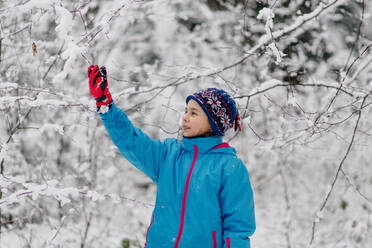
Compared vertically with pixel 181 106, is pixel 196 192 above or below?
below

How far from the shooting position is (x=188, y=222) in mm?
1879

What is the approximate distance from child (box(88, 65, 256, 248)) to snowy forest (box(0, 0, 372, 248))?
0.18m

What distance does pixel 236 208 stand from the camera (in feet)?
6.12

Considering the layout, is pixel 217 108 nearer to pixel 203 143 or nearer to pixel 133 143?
pixel 203 143

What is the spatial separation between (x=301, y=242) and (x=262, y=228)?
1041 mm

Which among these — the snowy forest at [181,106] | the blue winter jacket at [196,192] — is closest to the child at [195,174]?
the blue winter jacket at [196,192]

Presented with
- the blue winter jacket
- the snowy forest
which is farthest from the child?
the snowy forest

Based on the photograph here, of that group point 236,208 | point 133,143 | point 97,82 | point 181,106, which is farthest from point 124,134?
point 181,106

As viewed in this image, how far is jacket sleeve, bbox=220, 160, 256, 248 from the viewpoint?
1.84m

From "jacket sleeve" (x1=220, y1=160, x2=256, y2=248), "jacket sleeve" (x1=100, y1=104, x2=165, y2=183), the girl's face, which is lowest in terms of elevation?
"jacket sleeve" (x1=220, y1=160, x2=256, y2=248)

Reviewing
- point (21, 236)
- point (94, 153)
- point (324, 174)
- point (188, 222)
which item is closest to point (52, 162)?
point (94, 153)

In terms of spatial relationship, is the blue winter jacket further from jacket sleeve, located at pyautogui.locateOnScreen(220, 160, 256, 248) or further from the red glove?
the red glove

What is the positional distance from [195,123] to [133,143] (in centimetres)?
38

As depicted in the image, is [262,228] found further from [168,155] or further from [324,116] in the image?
[168,155]
